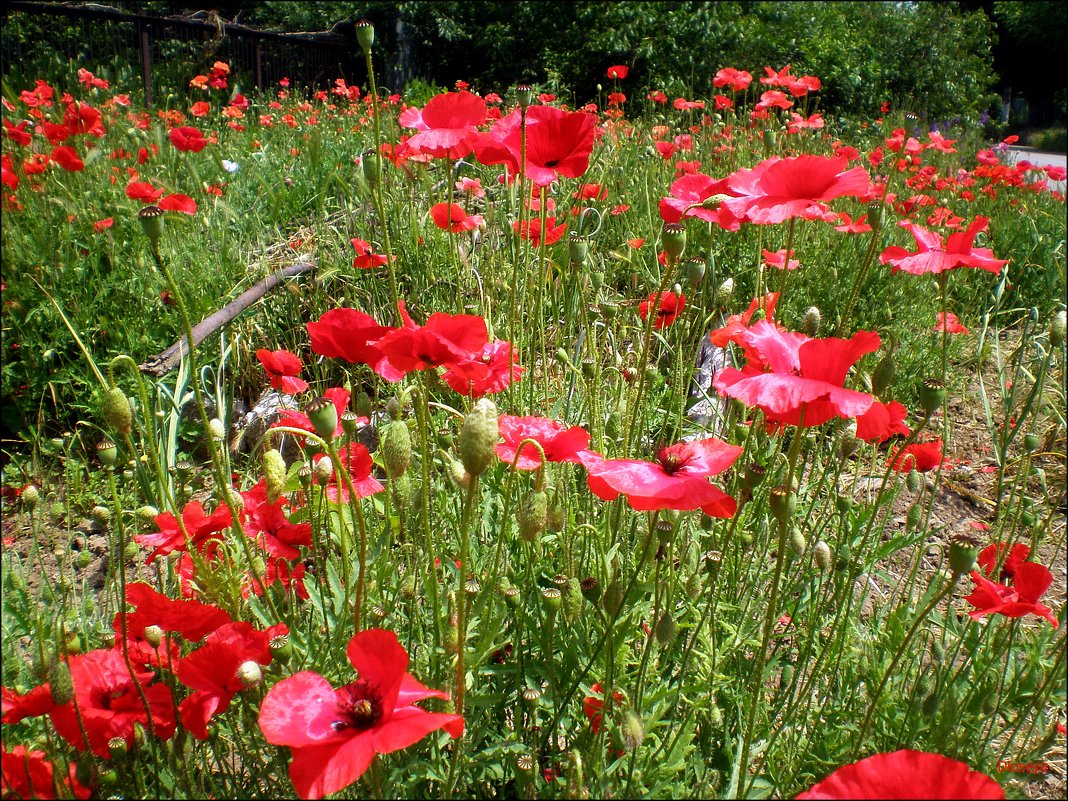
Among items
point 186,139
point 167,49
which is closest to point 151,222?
point 186,139

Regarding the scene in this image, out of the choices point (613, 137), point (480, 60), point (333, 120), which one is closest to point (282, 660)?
point (613, 137)

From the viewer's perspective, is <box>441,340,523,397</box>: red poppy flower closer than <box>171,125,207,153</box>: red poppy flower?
Yes

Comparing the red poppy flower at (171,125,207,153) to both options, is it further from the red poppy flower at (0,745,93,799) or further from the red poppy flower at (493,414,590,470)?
the red poppy flower at (0,745,93,799)

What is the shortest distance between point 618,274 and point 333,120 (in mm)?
5044

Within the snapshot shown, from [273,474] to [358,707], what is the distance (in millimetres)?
521

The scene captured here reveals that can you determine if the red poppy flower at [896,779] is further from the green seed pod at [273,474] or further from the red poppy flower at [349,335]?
the green seed pod at [273,474]

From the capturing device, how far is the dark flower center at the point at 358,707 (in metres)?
0.89

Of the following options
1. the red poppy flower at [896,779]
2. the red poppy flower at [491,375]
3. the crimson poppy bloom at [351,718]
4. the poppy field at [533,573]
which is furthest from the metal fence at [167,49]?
the red poppy flower at [896,779]

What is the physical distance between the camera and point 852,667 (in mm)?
1565

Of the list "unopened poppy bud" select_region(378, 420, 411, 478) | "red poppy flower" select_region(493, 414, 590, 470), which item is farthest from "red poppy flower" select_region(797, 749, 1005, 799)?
"unopened poppy bud" select_region(378, 420, 411, 478)

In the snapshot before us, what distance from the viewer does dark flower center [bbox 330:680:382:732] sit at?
891mm

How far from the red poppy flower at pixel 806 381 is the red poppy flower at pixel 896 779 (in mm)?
412

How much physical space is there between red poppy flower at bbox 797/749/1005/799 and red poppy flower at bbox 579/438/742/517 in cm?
35

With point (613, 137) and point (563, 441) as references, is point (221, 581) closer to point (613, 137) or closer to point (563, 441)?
point (563, 441)
